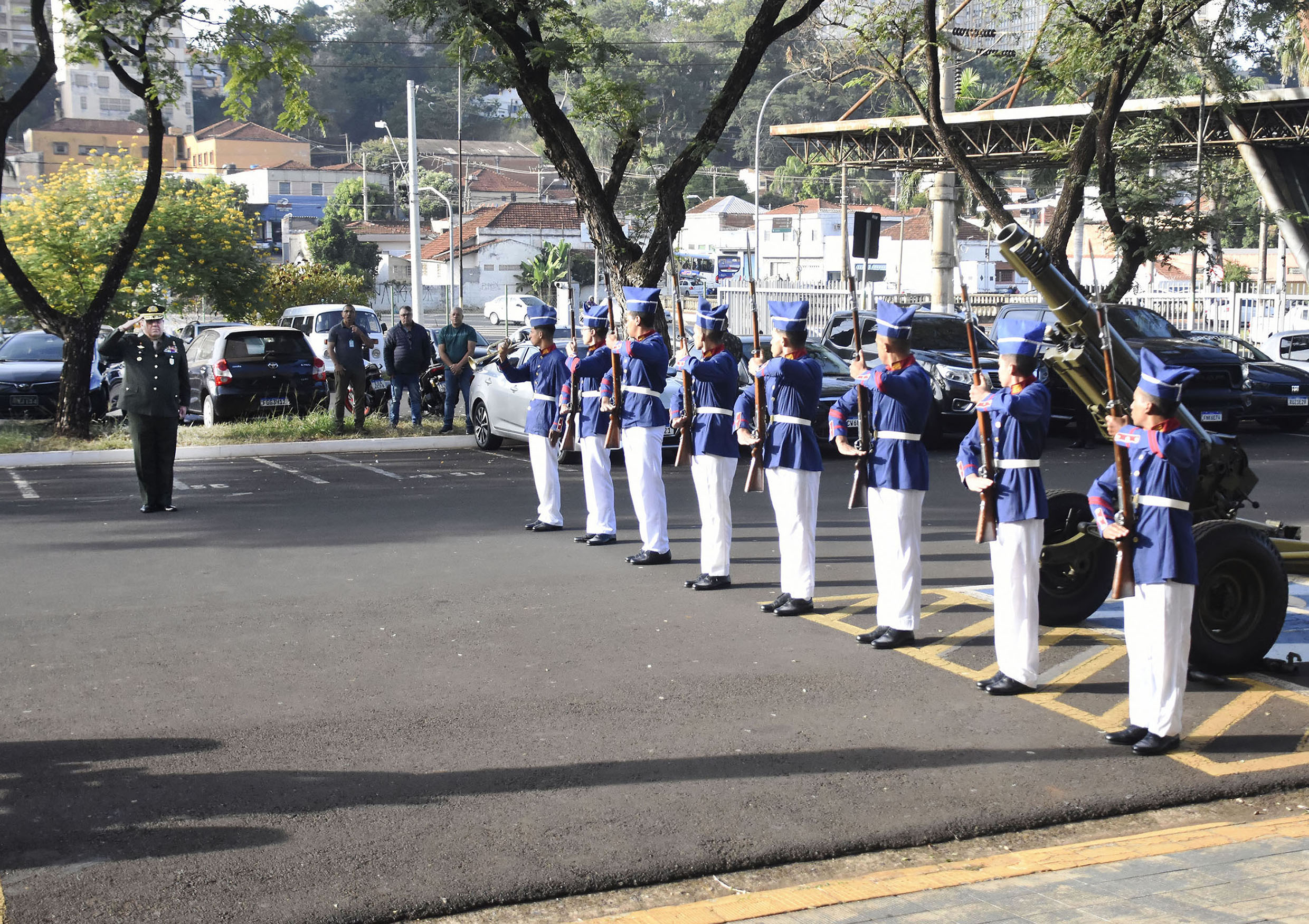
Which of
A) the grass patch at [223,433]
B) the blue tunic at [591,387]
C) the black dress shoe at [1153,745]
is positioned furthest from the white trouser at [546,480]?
the grass patch at [223,433]

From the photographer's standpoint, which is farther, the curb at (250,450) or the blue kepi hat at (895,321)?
the curb at (250,450)

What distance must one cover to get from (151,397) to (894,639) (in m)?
8.01

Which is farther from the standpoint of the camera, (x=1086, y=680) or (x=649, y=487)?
(x=649, y=487)

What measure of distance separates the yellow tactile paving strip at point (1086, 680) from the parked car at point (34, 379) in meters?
14.4

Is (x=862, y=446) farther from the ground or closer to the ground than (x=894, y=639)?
farther from the ground

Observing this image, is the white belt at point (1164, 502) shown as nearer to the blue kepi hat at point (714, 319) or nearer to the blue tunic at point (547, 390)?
the blue kepi hat at point (714, 319)

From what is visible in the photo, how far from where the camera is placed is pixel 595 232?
1894 centimetres

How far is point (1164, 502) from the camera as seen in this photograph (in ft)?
20.0

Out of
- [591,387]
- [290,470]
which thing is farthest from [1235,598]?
[290,470]

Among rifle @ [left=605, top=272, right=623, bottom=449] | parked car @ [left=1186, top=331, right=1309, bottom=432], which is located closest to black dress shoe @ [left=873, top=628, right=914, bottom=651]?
rifle @ [left=605, top=272, right=623, bottom=449]

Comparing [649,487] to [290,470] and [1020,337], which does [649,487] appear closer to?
[1020,337]

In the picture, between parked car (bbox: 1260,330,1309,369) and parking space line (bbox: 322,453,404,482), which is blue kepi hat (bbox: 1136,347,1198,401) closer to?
parking space line (bbox: 322,453,404,482)

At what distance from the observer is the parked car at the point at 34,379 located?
66.7 ft

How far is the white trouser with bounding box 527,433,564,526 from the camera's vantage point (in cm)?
1179
